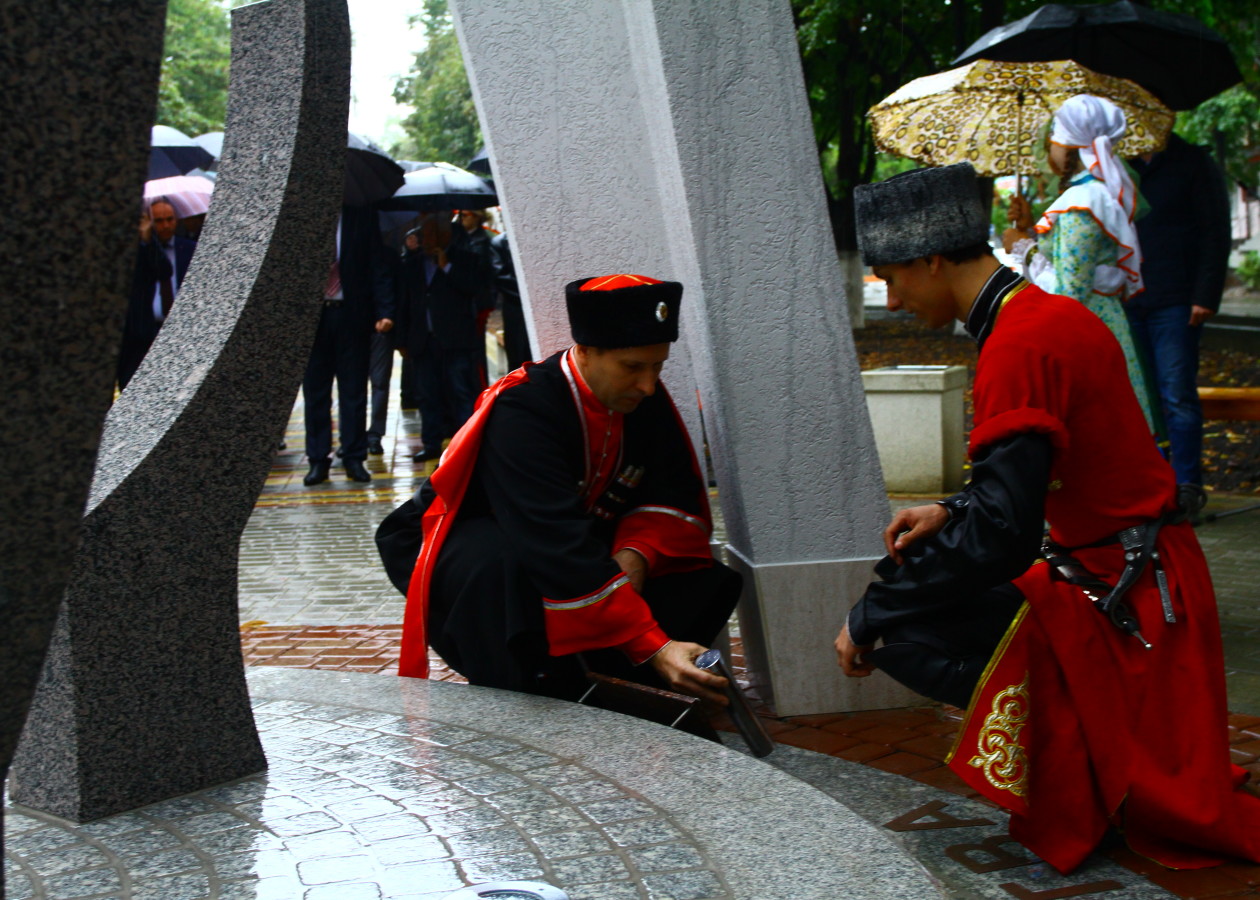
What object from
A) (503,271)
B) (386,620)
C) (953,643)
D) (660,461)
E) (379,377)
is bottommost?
(386,620)

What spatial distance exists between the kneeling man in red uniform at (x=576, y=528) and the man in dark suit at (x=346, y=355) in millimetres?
6279

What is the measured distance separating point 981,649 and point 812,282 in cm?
143

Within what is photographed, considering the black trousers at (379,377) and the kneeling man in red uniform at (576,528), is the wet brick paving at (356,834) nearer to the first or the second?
the kneeling man in red uniform at (576,528)

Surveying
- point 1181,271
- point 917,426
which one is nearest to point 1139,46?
point 1181,271

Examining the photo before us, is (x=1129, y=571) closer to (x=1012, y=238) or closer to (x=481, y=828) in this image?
(x=481, y=828)

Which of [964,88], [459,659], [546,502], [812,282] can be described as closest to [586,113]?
[812,282]

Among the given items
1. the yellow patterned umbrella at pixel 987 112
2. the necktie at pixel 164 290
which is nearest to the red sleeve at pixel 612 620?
the yellow patterned umbrella at pixel 987 112

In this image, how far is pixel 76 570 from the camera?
2.78 m

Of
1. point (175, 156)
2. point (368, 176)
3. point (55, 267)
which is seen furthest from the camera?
point (175, 156)

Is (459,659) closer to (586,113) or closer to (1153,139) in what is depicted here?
(586,113)

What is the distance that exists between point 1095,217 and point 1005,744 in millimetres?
3219

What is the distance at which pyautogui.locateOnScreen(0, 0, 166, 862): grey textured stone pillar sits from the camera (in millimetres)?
1360

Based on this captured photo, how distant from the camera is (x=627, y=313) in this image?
3828 millimetres

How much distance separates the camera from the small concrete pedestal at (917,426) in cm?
874
